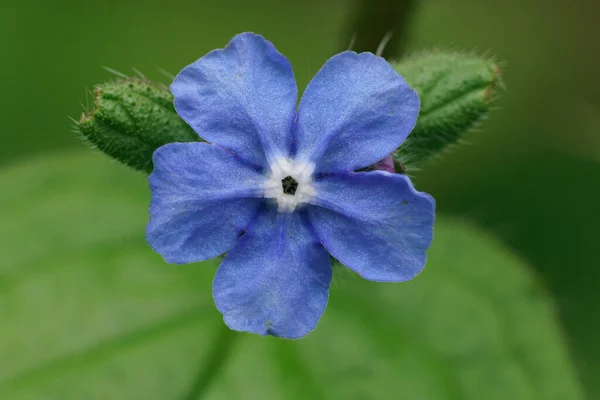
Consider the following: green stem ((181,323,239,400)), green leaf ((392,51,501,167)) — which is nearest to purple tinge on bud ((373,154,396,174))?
green leaf ((392,51,501,167))

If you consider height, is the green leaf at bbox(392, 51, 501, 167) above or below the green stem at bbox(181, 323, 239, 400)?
above

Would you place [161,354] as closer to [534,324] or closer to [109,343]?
[109,343]

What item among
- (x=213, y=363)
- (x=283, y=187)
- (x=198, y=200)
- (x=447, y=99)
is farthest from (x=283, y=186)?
(x=213, y=363)

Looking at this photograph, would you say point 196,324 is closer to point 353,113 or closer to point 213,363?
point 213,363

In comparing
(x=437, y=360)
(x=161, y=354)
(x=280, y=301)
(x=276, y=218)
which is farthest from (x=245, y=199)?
(x=437, y=360)

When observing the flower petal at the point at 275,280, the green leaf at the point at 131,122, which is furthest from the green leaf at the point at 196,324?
the flower petal at the point at 275,280

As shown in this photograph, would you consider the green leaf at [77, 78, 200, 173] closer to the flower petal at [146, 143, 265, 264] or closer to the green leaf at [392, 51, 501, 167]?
the flower petal at [146, 143, 265, 264]

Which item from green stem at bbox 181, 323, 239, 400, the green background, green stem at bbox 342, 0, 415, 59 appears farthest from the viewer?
green stem at bbox 342, 0, 415, 59

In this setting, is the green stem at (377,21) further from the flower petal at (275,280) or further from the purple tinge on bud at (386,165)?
the flower petal at (275,280)
